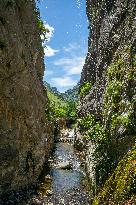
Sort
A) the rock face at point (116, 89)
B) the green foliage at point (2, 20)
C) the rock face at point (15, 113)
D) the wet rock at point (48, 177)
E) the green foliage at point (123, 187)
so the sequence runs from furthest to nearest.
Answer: the wet rock at point (48, 177)
the green foliage at point (2, 20)
the rock face at point (15, 113)
the rock face at point (116, 89)
the green foliage at point (123, 187)

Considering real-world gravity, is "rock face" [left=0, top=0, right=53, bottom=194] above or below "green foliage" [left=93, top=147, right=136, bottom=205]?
above

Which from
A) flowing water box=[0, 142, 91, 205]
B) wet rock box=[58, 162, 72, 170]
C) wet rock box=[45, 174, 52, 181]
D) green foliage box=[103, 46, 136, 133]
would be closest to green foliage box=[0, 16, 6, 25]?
green foliage box=[103, 46, 136, 133]

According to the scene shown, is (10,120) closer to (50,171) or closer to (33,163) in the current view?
(33,163)

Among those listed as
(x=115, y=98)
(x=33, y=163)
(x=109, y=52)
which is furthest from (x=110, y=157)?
(x=109, y=52)

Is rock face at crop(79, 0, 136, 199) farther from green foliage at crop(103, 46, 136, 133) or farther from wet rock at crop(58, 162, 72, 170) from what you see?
wet rock at crop(58, 162, 72, 170)

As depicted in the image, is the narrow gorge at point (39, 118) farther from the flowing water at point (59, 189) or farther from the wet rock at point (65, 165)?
the wet rock at point (65, 165)

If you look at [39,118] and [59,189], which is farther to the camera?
[39,118]

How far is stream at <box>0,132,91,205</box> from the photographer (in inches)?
1187

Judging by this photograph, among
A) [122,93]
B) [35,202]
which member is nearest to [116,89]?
[122,93]

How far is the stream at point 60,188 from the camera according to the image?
30141mm

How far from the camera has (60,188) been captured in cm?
3509

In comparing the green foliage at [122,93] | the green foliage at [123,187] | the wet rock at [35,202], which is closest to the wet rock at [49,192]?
the wet rock at [35,202]

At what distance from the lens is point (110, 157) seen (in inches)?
995

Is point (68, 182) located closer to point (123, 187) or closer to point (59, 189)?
point (59, 189)
